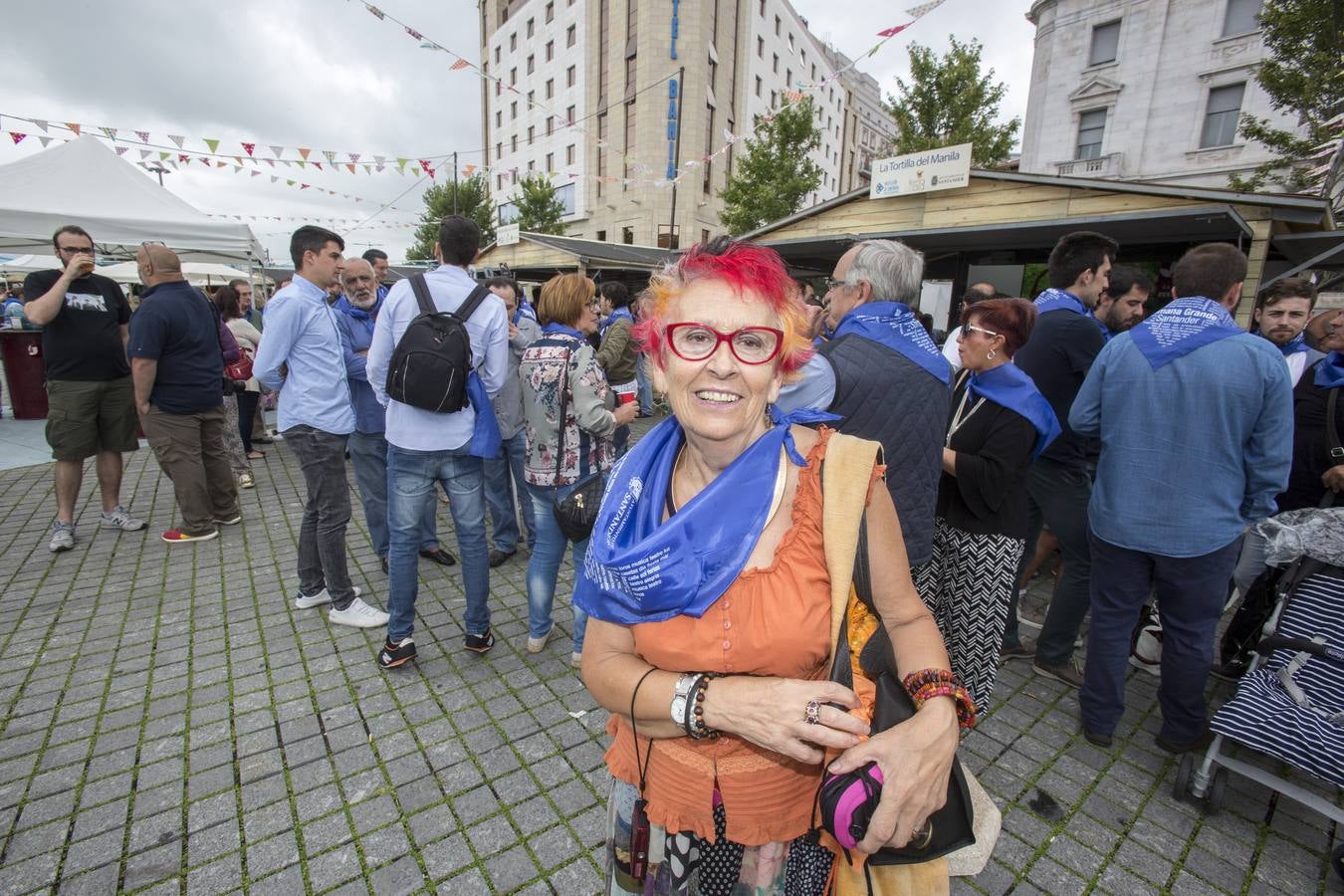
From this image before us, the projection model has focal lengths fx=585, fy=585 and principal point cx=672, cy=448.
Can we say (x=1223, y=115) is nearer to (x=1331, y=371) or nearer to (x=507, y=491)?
(x=1331, y=371)

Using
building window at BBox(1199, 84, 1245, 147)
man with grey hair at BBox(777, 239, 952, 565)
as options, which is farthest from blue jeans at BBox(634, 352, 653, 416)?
building window at BBox(1199, 84, 1245, 147)

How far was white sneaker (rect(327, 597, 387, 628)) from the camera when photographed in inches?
146

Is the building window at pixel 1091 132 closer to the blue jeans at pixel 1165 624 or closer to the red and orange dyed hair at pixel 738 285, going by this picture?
the blue jeans at pixel 1165 624

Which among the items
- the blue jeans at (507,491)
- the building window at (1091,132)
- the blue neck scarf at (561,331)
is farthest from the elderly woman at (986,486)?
the building window at (1091,132)

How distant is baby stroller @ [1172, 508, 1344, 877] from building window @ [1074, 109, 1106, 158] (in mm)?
31180

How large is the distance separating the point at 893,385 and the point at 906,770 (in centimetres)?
152

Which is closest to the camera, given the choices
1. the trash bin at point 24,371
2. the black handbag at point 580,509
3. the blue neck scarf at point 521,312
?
the black handbag at point 580,509

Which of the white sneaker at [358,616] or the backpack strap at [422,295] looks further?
the white sneaker at [358,616]

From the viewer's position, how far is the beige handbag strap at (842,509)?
1.14 m

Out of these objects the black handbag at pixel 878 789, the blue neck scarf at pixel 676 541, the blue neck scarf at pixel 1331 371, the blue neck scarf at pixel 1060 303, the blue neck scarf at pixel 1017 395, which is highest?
the blue neck scarf at pixel 1060 303

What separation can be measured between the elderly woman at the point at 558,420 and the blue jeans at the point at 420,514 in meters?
0.30

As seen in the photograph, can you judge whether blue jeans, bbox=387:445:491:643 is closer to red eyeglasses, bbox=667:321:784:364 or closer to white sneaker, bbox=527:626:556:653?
white sneaker, bbox=527:626:556:653

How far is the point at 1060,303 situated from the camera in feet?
11.6

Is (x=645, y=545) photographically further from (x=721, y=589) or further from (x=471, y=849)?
(x=471, y=849)
